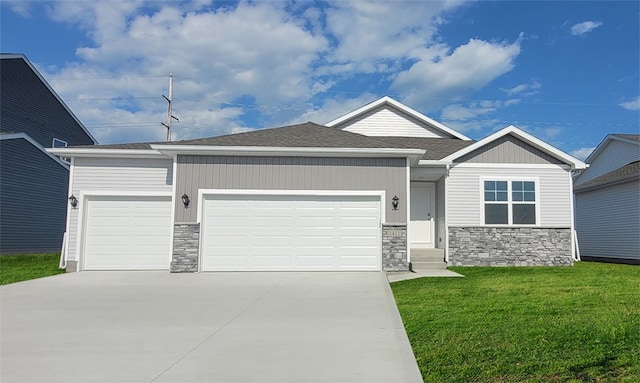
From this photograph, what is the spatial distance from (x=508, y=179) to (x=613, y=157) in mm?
10151

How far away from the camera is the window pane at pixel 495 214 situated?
1320 centimetres

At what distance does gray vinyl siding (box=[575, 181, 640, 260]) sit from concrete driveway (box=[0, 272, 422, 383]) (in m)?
11.6

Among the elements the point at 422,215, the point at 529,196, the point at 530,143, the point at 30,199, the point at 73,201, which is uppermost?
the point at 530,143

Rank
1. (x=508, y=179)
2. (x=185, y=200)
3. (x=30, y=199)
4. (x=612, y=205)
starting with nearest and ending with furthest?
(x=185, y=200)
(x=508, y=179)
(x=612, y=205)
(x=30, y=199)

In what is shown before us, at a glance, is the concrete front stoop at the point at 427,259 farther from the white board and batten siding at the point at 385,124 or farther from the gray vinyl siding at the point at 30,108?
the gray vinyl siding at the point at 30,108

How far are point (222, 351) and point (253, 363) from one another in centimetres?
54

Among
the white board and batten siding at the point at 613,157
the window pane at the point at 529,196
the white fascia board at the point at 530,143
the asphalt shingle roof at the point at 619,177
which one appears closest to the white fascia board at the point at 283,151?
the white fascia board at the point at 530,143

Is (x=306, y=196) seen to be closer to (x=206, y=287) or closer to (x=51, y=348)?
(x=206, y=287)

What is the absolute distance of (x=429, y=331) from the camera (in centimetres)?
535

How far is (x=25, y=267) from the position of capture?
13469 millimetres

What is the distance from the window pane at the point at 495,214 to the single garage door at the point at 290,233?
3.79 meters

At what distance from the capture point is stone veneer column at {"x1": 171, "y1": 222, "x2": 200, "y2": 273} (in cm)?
1139

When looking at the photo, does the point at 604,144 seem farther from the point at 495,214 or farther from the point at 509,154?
the point at 495,214

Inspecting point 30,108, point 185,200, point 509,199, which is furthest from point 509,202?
point 30,108
